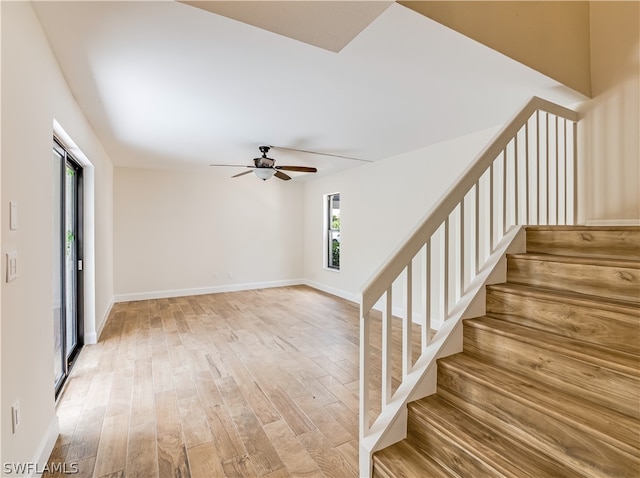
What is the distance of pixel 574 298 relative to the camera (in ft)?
5.24

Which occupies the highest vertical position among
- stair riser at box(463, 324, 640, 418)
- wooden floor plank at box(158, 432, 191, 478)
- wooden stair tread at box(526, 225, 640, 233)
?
wooden stair tread at box(526, 225, 640, 233)

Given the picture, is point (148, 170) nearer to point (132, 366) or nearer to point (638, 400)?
point (132, 366)

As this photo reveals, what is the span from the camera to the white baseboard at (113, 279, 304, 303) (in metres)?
5.65

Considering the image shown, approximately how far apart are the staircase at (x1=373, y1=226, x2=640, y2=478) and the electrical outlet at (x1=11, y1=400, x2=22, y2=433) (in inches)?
65.9

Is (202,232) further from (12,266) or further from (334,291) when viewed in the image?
(12,266)

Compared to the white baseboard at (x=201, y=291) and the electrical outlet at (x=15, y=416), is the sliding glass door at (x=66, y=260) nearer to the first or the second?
the electrical outlet at (x=15, y=416)

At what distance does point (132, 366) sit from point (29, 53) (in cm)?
269

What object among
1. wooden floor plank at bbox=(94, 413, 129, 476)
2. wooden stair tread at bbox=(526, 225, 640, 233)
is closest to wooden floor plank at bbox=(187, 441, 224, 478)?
wooden floor plank at bbox=(94, 413, 129, 476)

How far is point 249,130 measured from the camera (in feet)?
11.2

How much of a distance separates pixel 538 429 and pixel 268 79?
2.58m

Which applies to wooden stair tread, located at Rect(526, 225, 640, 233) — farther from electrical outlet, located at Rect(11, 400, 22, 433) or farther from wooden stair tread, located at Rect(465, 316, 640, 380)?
electrical outlet, located at Rect(11, 400, 22, 433)

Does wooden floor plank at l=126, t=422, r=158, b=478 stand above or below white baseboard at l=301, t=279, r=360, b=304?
below

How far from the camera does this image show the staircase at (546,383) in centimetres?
119

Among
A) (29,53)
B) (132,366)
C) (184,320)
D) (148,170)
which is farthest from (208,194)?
(29,53)
